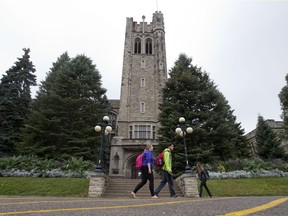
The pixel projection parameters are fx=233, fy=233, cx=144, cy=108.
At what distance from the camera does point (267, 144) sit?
102ft

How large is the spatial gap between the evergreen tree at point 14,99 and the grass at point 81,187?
10.8 metres

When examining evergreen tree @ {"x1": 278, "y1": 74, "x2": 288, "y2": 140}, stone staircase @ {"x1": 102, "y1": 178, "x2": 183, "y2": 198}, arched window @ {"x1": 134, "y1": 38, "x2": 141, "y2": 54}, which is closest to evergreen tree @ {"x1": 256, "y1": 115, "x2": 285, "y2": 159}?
evergreen tree @ {"x1": 278, "y1": 74, "x2": 288, "y2": 140}

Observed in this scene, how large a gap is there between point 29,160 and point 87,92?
913 cm

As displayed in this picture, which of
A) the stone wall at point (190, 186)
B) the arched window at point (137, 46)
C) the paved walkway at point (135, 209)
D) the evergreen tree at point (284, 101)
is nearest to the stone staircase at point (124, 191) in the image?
the stone wall at point (190, 186)

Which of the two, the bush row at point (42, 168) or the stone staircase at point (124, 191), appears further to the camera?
the bush row at point (42, 168)

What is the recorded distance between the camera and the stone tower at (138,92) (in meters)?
27.7

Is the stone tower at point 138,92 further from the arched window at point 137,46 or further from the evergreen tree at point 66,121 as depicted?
the evergreen tree at point 66,121

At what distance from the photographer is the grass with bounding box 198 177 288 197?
1230cm

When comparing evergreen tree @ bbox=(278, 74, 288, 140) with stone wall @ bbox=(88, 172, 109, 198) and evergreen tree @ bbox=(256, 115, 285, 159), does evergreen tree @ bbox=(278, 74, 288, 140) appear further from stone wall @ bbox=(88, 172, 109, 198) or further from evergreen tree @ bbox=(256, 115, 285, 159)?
stone wall @ bbox=(88, 172, 109, 198)

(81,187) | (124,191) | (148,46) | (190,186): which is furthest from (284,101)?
(81,187)

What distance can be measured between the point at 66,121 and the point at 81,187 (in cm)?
1068

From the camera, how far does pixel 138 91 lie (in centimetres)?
3344

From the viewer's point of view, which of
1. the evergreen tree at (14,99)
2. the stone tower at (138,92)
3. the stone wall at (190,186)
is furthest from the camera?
the stone tower at (138,92)

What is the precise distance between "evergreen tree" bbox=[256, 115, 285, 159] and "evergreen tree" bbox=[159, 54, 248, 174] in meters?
12.9
